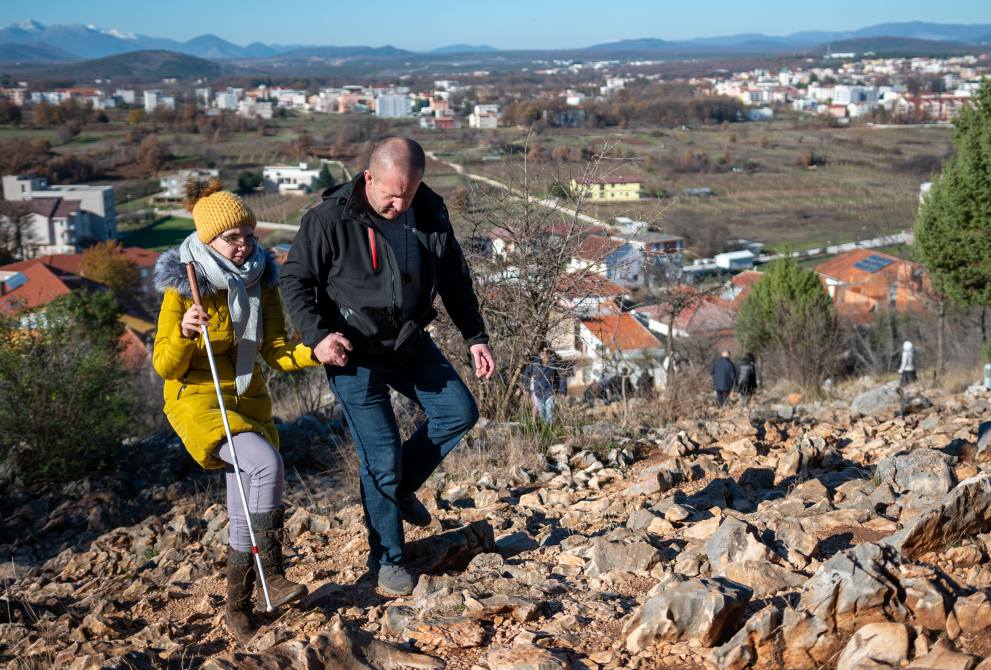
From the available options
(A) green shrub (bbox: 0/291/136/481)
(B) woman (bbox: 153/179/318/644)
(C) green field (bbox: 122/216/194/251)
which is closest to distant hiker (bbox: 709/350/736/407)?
(A) green shrub (bbox: 0/291/136/481)

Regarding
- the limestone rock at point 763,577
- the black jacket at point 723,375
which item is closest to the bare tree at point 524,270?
the limestone rock at point 763,577

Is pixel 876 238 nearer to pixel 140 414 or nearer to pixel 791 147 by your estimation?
pixel 140 414

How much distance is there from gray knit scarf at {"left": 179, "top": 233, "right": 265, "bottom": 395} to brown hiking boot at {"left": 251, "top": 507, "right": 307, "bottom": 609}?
430 mm

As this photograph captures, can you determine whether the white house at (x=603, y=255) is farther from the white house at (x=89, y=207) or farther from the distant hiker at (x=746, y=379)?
the white house at (x=89, y=207)

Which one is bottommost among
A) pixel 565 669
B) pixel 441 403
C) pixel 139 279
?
pixel 139 279

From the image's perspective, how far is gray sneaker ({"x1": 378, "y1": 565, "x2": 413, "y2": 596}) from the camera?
343cm

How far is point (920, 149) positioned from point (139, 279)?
63.1 metres

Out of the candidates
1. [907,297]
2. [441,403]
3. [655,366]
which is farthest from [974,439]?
[907,297]

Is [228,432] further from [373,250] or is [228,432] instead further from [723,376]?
[723,376]

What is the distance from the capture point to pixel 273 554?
3281 millimetres

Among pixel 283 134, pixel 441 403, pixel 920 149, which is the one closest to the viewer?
pixel 441 403

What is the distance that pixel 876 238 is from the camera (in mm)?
43531

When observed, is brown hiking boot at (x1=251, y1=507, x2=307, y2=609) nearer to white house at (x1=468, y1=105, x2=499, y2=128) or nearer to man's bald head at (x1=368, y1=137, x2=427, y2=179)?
man's bald head at (x1=368, y1=137, x2=427, y2=179)

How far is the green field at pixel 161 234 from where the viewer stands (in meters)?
56.5
